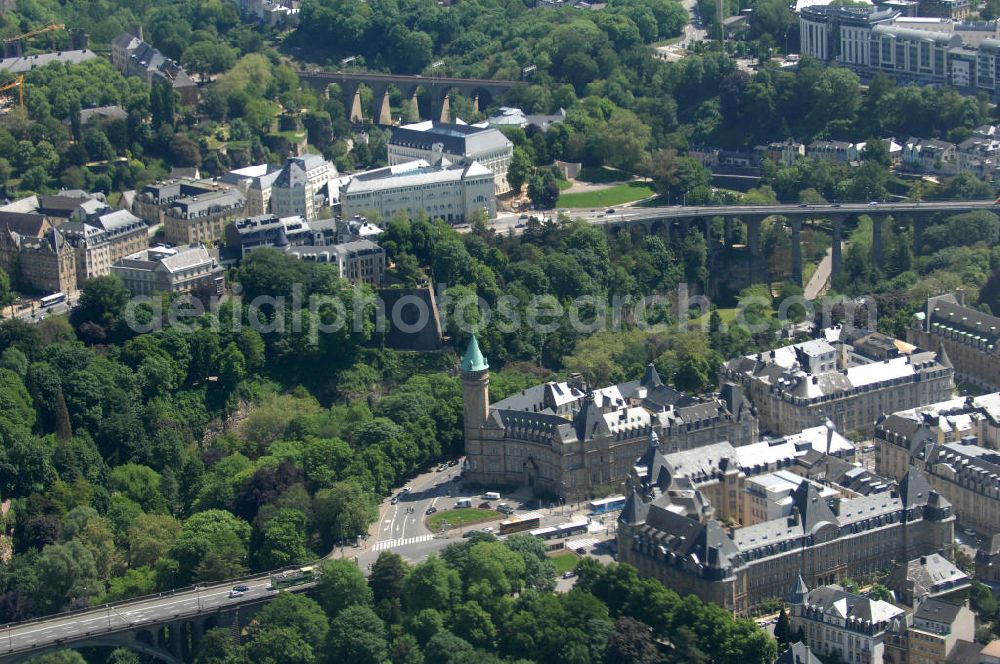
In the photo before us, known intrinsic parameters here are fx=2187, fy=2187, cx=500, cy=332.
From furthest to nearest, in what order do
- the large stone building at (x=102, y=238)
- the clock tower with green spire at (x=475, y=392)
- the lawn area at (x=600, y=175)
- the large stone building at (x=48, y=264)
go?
the lawn area at (x=600, y=175)
the large stone building at (x=102, y=238)
the large stone building at (x=48, y=264)
the clock tower with green spire at (x=475, y=392)

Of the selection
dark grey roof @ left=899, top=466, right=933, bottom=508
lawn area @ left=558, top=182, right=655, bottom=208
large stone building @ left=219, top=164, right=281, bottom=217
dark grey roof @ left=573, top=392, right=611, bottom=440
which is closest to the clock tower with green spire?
dark grey roof @ left=573, top=392, right=611, bottom=440

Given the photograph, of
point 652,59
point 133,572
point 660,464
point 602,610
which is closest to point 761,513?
point 660,464

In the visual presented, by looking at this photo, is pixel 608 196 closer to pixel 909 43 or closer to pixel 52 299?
pixel 909 43

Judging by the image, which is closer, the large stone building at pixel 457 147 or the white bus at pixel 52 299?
the white bus at pixel 52 299

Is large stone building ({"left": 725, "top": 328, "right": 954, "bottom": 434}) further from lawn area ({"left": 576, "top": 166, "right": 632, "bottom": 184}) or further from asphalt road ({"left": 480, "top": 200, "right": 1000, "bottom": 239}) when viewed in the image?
lawn area ({"left": 576, "top": 166, "right": 632, "bottom": 184})

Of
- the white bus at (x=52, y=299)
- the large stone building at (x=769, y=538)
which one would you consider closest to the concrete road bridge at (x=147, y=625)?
the large stone building at (x=769, y=538)

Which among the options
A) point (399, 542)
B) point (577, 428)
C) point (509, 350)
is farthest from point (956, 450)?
point (509, 350)

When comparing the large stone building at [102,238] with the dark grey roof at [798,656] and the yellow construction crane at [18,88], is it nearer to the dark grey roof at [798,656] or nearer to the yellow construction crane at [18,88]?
the yellow construction crane at [18,88]
